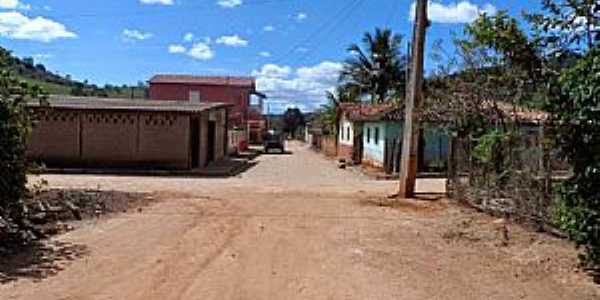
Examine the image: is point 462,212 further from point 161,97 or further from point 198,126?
point 161,97

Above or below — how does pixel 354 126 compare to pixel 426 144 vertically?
above

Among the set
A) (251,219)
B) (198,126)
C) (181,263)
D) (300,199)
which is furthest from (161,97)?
(181,263)

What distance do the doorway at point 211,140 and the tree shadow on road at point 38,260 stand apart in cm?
2579

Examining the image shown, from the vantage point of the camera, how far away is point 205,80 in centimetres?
7512

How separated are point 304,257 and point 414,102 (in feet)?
35.1

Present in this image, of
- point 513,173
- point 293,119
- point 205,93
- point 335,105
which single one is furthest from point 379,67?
point 293,119

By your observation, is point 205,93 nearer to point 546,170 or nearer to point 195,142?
point 195,142

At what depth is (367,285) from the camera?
8.84 m

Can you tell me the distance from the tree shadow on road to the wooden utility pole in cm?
1143

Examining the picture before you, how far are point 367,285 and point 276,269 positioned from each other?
1372 mm

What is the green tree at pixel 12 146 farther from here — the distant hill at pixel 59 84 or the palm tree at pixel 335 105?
the palm tree at pixel 335 105

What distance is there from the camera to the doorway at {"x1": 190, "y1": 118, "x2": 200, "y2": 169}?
→ 32.3 metres

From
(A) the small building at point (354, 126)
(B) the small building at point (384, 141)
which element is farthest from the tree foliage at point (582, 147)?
(A) the small building at point (354, 126)

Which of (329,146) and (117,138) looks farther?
(329,146)
